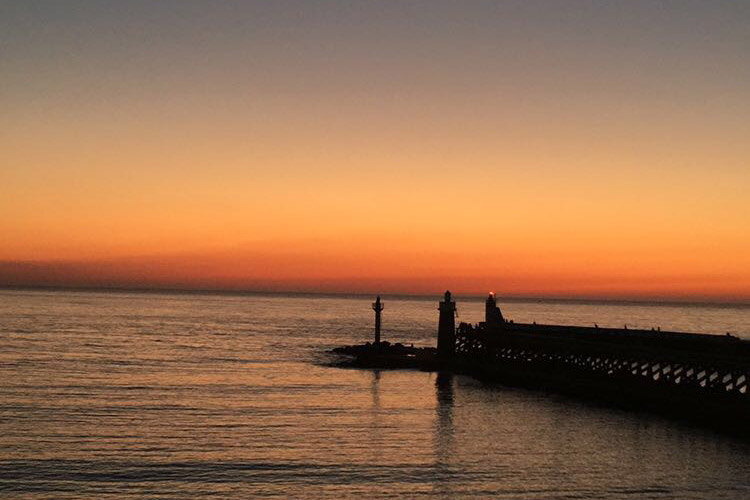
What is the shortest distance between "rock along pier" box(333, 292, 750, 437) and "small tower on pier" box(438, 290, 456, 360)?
0.07 m

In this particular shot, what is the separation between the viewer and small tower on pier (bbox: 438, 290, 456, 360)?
52.7 m

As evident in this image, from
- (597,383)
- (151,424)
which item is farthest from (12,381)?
(597,383)

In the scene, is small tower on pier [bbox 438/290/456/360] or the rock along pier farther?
small tower on pier [bbox 438/290/456/360]

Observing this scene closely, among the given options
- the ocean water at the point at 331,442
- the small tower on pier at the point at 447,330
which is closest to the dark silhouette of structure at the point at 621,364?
the small tower on pier at the point at 447,330

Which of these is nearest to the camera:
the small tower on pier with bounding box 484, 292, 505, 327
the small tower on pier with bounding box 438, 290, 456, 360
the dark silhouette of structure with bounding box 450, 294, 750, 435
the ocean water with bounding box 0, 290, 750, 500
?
the ocean water with bounding box 0, 290, 750, 500

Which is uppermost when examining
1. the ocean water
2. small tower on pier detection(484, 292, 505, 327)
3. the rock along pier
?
small tower on pier detection(484, 292, 505, 327)

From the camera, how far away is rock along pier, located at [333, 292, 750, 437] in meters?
31.2

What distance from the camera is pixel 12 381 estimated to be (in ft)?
135

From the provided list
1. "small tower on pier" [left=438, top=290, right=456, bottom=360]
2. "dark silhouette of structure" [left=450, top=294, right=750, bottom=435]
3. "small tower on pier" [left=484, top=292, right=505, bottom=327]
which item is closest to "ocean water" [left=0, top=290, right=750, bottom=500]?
"dark silhouette of structure" [left=450, top=294, right=750, bottom=435]

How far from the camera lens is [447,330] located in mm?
53531

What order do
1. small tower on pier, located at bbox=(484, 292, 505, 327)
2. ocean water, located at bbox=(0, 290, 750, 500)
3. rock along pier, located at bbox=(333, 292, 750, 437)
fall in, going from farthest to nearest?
small tower on pier, located at bbox=(484, 292, 505, 327), rock along pier, located at bbox=(333, 292, 750, 437), ocean water, located at bbox=(0, 290, 750, 500)

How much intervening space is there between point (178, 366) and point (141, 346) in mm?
17742

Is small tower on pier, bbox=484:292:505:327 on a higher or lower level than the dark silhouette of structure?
higher

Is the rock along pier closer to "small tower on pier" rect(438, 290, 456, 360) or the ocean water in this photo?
"small tower on pier" rect(438, 290, 456, 360)
